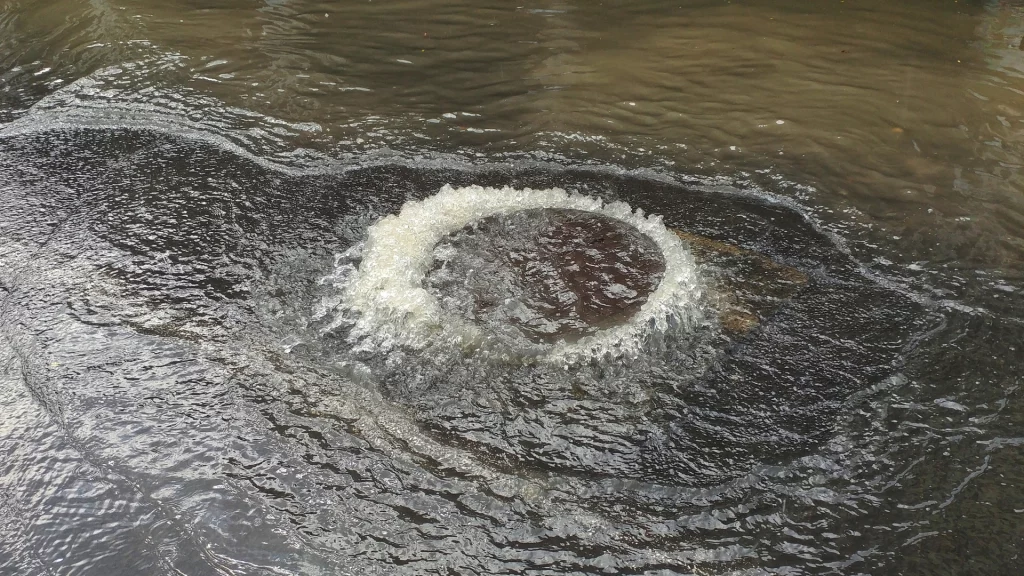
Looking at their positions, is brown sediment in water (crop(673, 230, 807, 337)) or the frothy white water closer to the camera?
the frothy white water

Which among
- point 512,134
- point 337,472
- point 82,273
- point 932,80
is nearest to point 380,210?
point 512,134

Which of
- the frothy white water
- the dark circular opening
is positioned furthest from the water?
the dark circular opening

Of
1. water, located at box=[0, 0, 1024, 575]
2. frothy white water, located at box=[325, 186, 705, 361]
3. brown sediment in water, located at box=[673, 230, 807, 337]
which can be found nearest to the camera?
water, located at box=[0, 0, 1024, 575]

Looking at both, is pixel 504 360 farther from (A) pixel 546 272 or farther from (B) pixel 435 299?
(A) pixel 546 272

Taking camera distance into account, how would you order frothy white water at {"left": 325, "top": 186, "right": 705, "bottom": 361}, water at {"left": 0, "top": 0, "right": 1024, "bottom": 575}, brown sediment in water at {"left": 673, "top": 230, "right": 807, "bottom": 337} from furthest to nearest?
brown sediment in water at {"left": 673, "top": 230, "right": 807, "bottom": 337} → frothy white water at {"left": 325, "top": 186, "right": 705, "bottom": 361} → water at {"left": 0, "top": 0, "right": 1024, "bottom": 575}

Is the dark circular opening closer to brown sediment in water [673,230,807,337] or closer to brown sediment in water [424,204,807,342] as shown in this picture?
brown sediment in water [424,204,807,342]

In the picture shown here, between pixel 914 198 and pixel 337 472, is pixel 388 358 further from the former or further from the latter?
pixel 914 198

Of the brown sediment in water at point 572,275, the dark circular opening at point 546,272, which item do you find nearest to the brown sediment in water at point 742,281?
the brown sediment in water at point 572,275

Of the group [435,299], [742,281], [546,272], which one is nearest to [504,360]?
[435,299]
